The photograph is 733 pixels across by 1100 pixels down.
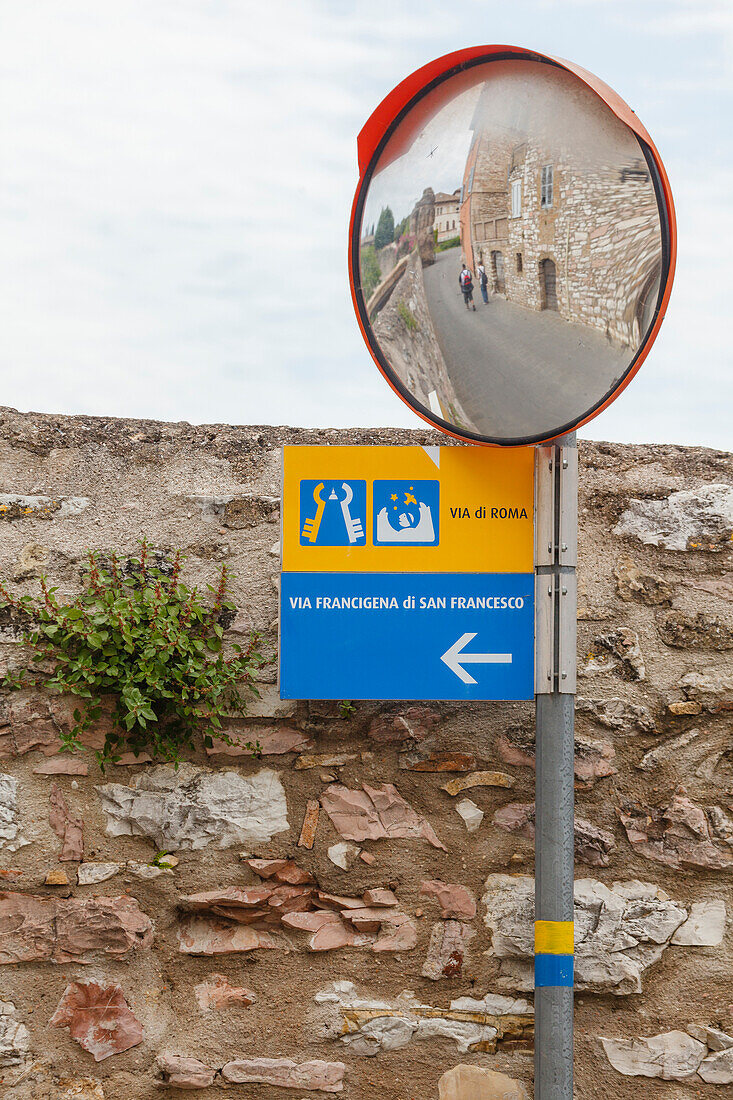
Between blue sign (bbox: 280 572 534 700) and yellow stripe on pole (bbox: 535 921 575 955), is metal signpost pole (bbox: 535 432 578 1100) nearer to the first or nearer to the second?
yellow stripe on pole (bbox: 535 921 575 955)

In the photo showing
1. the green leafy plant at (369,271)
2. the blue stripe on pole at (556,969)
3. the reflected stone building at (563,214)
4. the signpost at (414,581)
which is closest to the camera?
the reflected stone building at (563,214)

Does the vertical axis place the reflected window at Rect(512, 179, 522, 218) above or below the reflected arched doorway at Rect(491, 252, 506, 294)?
above

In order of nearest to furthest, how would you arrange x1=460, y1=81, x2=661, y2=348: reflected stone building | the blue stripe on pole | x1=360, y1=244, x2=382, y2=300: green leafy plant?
x1=460, y1=81, x2=661, y2=348: reflected stone building, x1=360, y1=244, x2=382, y2=300: green leafy plant, the blue stripe on pole

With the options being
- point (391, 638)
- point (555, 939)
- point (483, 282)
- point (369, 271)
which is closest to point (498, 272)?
point (483, 282)

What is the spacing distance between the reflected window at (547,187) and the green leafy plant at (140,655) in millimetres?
1029

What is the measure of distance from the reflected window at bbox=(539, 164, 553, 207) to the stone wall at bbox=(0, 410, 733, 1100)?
0.90 m

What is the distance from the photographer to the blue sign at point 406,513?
6.27ft

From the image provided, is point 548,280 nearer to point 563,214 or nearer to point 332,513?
point 563,214

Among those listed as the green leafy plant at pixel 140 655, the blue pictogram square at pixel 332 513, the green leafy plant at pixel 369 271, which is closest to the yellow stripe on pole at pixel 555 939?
the green leafy plant at pixel 140 655

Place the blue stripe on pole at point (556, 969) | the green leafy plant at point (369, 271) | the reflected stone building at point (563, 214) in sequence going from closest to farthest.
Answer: the reflected stone building at point (563, 214) < the green leafy plant at point (369, 271) < the blue stripe on pole at point (556, 969)

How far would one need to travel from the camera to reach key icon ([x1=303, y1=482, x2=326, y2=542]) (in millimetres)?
1908

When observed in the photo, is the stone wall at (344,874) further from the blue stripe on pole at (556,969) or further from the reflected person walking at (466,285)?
the reflected person walking at (466,285)

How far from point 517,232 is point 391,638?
84 centimetres

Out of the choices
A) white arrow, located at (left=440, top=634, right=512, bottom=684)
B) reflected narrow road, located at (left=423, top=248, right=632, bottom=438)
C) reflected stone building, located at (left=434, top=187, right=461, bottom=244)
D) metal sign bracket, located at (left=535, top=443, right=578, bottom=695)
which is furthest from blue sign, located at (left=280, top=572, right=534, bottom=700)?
reflected stone building, located at (left=434, top=187, right=461, bottom=244)
